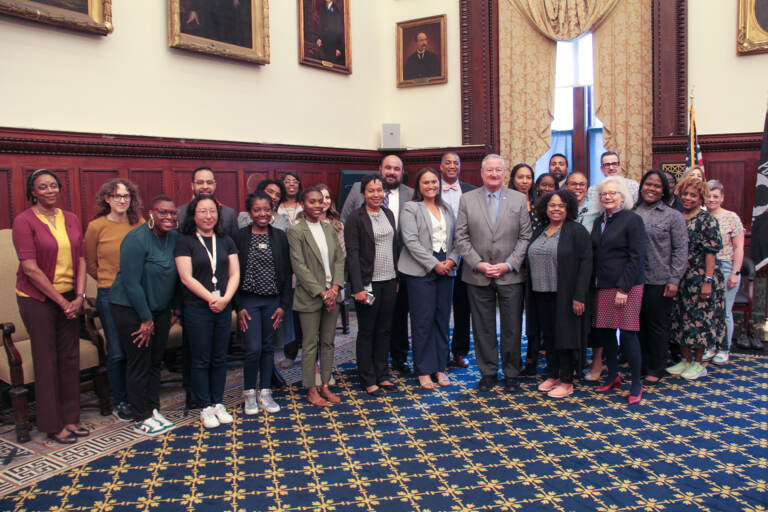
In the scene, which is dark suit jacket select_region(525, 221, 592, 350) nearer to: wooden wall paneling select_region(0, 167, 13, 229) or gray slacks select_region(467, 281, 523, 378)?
gray slacks select_region(467, 281, 523, 378)

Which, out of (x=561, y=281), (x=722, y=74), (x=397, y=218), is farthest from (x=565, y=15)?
(x=561, y=281)

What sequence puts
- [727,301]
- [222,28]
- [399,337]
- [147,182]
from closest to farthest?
[399,337] → [727,301] → [147,182] → [222,28]

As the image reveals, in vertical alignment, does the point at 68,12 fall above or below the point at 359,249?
above

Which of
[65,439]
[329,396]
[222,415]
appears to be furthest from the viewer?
[329,396]

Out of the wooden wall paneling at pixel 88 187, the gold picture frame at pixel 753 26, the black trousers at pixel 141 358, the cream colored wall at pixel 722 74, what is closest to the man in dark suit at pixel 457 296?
the black trousers at pixel 141 358

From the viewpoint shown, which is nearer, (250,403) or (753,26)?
(250,403)

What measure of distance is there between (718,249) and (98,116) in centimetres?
537

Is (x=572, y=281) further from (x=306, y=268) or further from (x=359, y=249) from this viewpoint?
(x=306, y=268)

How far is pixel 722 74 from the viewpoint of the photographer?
278 inches

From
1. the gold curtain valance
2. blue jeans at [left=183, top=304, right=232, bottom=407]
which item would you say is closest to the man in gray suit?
blue jeans at [left=183, top=304, right=232, bottom=407]

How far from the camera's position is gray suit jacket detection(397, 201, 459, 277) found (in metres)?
4.55

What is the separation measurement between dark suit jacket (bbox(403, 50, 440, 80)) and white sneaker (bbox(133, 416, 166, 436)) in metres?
6.25

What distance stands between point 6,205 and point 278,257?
237cm

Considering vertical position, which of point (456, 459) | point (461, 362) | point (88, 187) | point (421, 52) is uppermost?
point (421, 52)
